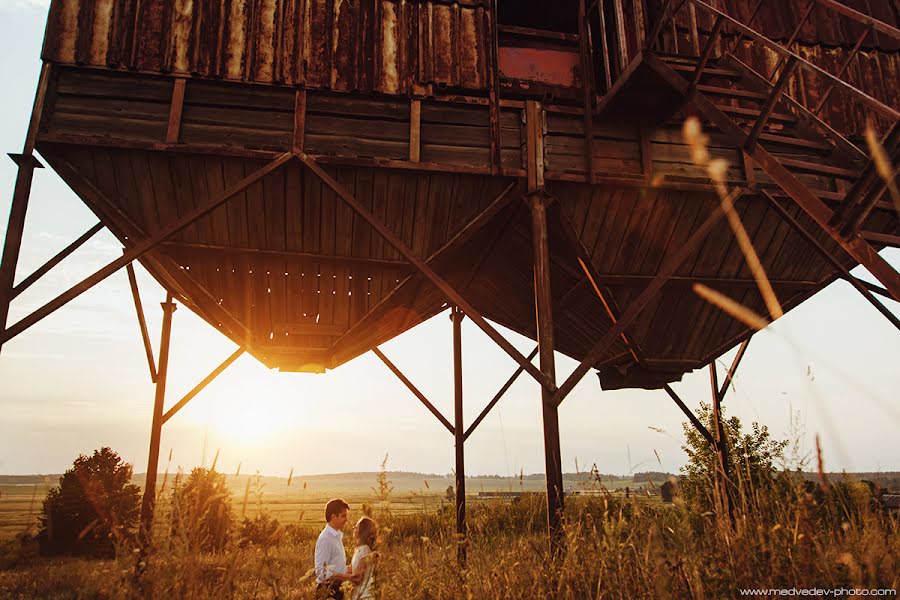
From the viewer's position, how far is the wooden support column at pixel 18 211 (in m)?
5.77

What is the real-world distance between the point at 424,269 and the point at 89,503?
602 inches

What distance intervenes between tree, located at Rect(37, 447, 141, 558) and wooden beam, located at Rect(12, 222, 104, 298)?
11485 millimetres

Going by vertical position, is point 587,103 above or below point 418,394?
above

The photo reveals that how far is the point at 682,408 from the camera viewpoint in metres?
9.41

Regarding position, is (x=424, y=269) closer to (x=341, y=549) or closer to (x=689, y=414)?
(x=341, y=549)

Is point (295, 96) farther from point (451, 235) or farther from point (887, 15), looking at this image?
point (887, 15)

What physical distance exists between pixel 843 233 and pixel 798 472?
98.3 inches

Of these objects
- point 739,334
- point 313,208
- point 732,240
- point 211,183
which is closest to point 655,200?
point 732,240

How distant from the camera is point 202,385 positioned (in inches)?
328

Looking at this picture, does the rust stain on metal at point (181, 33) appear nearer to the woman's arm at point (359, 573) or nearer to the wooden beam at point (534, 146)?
the wooden beam at point (534, 146)

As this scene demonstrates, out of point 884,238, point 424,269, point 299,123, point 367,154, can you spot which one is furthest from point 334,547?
point 884,238

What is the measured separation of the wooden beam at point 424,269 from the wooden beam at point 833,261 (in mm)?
4073

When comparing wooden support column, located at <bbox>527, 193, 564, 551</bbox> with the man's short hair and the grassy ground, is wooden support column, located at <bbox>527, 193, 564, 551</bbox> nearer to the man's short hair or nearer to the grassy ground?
the grassy ground

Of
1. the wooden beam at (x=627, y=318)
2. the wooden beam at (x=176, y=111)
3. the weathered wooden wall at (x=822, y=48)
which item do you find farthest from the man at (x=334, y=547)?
the weathered wooden wall at (x=822, y=48)
